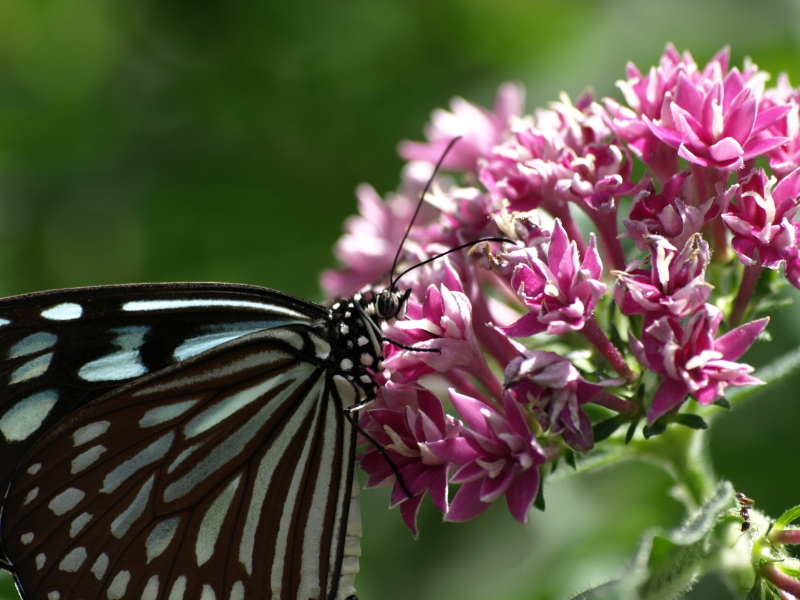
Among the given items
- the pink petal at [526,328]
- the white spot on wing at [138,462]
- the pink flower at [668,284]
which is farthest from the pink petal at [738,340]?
the white spot on wing at [138,462]

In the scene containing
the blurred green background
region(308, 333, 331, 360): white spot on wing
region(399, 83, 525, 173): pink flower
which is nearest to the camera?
region(308, 333, 331, 360): white spot on wing

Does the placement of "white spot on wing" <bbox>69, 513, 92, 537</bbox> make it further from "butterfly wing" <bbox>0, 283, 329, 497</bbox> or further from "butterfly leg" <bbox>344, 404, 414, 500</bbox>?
"butterfly leg" <bbox>344, 404, 414, 500</bbox>

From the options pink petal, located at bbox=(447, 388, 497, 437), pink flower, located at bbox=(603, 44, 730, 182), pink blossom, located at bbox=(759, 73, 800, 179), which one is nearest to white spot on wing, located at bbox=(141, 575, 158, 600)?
pink petal, located at bbox=(447, 388, 497, 437)

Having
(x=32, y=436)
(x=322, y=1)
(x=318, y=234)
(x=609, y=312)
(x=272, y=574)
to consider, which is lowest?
(x=272, y=574)

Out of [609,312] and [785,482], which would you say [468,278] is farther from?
[785,482]

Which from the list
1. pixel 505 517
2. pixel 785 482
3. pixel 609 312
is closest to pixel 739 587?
pixel 609 312

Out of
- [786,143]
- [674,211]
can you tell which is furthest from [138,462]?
[786,143]
